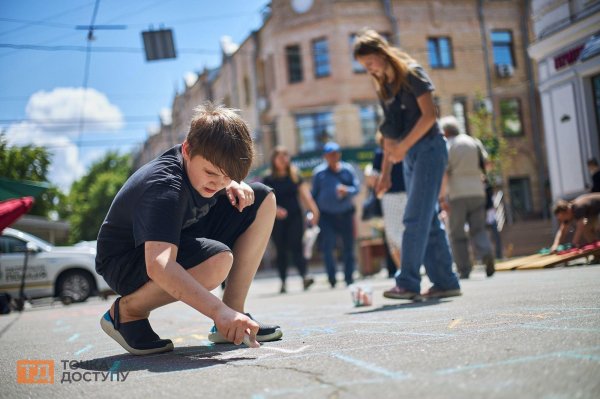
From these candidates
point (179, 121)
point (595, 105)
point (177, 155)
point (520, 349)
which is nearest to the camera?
point (520, 349)

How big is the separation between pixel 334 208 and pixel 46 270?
7.11 meters

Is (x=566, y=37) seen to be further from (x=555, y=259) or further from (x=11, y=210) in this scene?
(x=11, y=210)

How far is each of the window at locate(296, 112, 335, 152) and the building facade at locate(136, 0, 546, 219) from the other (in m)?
0.04

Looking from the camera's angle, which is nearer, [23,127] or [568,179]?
[23,127]

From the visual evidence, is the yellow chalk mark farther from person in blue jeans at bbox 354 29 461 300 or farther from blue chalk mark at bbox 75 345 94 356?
blue chalk mark at bbox 75 345 94 356

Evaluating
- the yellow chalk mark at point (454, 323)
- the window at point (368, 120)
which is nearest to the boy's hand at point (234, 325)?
the yellow chalk mark at point (454, 323)

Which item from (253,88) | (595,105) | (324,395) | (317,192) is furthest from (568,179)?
(253,88)

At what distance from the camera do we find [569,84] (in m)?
14.5

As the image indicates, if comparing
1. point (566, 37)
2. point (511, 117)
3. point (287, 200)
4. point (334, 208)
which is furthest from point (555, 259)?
point (511, 117)

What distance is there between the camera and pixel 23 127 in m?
9.59

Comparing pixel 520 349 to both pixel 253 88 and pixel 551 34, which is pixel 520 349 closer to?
pixel 551 34

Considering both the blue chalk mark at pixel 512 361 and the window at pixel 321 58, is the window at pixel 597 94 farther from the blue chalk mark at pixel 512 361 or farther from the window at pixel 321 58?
the window at pixel 321 58

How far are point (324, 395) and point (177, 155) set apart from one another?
163 centimetres

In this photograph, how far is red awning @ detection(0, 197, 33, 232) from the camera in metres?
8.39
